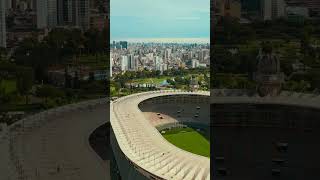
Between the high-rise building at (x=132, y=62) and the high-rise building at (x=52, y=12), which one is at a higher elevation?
the high-rise building at (x=52, y=12)

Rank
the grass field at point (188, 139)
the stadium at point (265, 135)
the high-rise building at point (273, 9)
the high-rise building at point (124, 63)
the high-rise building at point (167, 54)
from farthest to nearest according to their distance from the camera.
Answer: the high-rise building at point (167, 54), the high-rise building at point (124, 63), the grass field at point (188, 139), the high-rise building at point (273, 9), the stadium at point (265, 135)

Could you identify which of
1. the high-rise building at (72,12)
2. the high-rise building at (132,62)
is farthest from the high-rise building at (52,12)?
the high-rise building at (132,62)

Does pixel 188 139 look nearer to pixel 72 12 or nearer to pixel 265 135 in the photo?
pixel 265 135

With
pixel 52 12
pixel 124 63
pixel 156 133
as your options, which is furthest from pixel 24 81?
pixel 124 63

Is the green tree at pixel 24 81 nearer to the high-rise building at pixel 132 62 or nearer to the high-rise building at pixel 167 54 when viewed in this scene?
the high-rise building at pixel 132 62

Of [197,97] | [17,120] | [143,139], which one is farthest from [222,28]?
[197,97]

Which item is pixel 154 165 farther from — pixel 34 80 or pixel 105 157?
pixel 34 80
